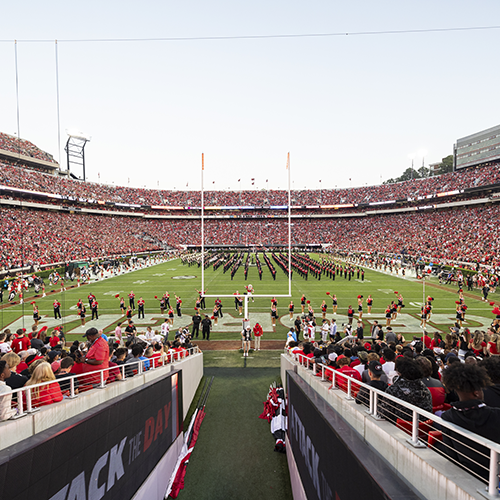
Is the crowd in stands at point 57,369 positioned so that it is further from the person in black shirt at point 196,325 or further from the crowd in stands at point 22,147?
the crowd in stands at point 22,147

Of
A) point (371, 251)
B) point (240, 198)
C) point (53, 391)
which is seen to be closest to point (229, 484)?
point (53, 391)

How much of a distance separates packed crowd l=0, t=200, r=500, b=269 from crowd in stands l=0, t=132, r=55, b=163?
11.9 metres

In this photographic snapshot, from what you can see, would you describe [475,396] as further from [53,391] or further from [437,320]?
[437,320]

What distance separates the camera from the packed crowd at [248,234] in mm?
33531

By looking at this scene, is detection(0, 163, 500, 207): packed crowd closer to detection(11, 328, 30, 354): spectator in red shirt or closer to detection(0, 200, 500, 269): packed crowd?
detection(0, 200, 500, 269): packed crowd

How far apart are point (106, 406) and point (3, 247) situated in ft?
115

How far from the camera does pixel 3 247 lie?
3016cm

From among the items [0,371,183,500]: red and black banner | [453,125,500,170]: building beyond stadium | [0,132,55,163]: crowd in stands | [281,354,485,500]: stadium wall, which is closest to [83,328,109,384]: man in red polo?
[0,371,183,500]: red and black banner

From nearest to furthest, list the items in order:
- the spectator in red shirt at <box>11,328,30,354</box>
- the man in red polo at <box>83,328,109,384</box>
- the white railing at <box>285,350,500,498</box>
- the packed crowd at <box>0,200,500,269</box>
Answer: the white railing at <box>285,350,500,498</box>
the man in red polo at <box>83,328,109,384</box>
the spectator in red shirt at <box>11,328,30,354</box>
the packed crowd at <box>0,200,500,269</box>

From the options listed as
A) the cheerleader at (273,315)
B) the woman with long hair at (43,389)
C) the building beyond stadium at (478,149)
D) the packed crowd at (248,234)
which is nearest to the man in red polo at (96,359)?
the woman with long hair at (43,389)

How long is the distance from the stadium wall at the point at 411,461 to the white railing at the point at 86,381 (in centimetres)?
272

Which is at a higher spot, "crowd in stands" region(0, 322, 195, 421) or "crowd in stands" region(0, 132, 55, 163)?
"crowd in stands" region(0, 132, 55, 163)

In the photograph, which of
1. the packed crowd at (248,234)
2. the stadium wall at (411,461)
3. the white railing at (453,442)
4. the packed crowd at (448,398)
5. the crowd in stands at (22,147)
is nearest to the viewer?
the white railing at (453,442)

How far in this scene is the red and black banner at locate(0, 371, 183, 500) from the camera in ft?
7.83
